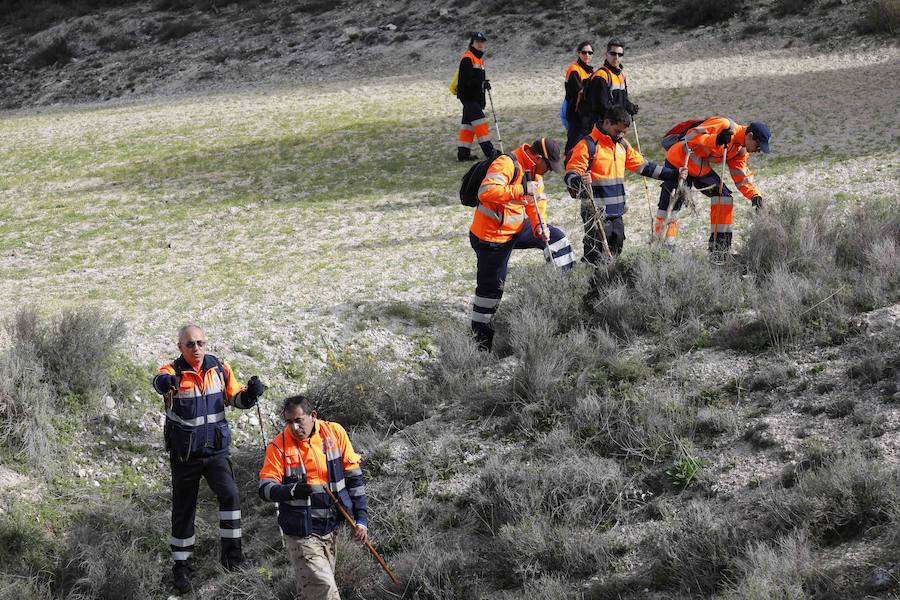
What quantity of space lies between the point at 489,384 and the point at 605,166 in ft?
8.21

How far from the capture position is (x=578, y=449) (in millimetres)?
6922

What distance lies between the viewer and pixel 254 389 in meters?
6.59

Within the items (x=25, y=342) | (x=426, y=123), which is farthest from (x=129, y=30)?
(x=25, y=342)

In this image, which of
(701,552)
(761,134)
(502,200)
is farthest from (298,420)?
(761,134)

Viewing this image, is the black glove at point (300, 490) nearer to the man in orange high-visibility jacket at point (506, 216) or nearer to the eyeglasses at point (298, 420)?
the eyeglasses at point (298, 420)

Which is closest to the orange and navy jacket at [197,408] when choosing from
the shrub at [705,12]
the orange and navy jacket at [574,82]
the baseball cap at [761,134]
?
the baseball cap at [761,134]

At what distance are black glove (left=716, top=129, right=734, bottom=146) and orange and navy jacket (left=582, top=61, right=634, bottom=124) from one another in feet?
6.03

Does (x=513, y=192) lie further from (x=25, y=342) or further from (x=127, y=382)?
(x=25, y=342)

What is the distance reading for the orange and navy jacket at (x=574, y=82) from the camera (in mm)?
11844

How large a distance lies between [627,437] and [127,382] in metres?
4.60

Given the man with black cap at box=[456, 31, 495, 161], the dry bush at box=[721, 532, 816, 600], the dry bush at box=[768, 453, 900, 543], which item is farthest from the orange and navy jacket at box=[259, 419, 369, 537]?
the man with black cap at box=[456, 31, 495, 161]

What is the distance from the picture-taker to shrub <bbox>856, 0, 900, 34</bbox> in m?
19.9

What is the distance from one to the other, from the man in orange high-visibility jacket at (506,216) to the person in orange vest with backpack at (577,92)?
3.58 m

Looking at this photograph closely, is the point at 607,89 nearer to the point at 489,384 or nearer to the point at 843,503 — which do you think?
the point at 489,384
